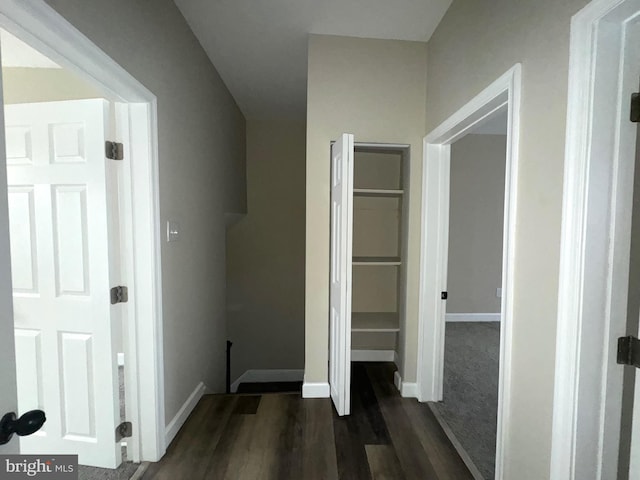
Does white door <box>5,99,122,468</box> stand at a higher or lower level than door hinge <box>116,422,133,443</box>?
higher

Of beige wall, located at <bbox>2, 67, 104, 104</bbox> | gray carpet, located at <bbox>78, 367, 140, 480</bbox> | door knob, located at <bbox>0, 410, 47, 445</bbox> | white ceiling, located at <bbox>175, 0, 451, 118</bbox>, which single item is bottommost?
gray carpet, located at <bbox>78, 367, 140, 480</bbox>

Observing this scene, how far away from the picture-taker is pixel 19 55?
5.93 feet

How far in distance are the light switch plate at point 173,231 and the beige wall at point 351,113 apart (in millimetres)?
927

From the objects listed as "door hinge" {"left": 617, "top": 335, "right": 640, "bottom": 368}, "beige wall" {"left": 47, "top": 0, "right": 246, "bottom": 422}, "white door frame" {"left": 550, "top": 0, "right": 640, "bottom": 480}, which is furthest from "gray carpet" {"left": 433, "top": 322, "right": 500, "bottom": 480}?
"beige wall" {"left": 47, "top": 0, "right": 246, "bottom": 422}

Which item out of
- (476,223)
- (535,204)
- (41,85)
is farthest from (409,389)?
(41,85)

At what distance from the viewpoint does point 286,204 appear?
433cm

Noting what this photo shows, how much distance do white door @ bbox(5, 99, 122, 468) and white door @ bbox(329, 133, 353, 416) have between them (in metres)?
1.35

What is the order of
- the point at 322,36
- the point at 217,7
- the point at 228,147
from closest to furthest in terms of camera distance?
the point at 217,7
the point at 322,36
the point at 228,147

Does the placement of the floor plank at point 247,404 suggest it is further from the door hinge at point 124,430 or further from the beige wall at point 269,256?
the beige wall at point 269,256

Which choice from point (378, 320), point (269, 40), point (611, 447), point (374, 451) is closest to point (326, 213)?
point (378, 320)

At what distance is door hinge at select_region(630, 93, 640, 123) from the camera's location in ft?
3.12

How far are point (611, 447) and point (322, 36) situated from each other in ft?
9.01

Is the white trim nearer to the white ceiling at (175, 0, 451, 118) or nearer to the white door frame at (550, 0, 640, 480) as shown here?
the white door frame at (550, 0, 640, 480)

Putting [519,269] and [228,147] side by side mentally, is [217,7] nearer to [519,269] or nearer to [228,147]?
[228,147]
